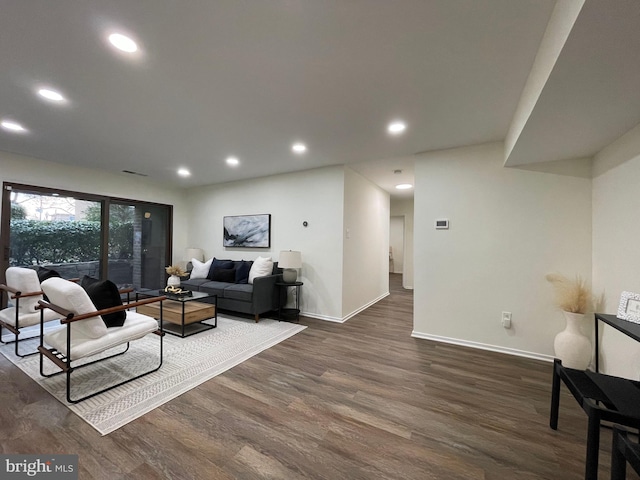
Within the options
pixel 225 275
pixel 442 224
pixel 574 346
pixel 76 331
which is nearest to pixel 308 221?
pixel 225 275

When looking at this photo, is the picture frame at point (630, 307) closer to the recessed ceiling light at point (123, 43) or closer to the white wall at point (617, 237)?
the white wall at point (617, 237)

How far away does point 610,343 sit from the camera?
2.25 meters

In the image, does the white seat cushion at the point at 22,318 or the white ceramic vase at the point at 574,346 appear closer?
the white ceramic vase at the point at 574,346

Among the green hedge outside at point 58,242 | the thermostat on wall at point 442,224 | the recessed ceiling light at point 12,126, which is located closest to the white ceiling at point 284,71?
the recessed ceiling light at point 12,126

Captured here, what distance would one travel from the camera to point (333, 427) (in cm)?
177

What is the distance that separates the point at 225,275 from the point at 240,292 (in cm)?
85

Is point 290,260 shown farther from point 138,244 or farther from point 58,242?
point 58,242

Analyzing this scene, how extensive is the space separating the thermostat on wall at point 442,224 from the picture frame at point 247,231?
2.98m

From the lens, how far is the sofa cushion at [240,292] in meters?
3.98

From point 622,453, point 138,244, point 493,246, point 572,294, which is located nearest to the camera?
point 622,453

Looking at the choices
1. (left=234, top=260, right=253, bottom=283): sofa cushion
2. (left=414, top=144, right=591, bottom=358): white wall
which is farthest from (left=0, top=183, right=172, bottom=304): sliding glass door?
(left=414, top=144, right=591, bottom=358): white wall

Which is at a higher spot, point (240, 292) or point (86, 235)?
point (86, 235)

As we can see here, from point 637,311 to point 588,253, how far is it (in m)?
1.19

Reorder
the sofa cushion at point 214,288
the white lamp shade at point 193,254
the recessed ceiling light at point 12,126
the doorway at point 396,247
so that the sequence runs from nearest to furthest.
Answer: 1. the recessed ceiling light at point 12,126
2. the sofa cushion at point 214,288
3. the white lamp shade at point 193,254
4. the doorway at point 396,247
